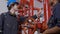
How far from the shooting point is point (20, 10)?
189cm

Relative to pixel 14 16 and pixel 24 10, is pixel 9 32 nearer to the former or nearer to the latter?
pixel 14 16

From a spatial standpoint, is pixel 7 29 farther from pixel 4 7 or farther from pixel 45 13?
pixel 4 7

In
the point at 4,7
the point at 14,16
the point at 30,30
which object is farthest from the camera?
the point at 4,7

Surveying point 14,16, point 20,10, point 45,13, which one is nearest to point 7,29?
point 14,16

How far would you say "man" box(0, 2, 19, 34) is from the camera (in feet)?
5.65

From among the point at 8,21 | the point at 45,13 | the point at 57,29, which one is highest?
the point at 57,29

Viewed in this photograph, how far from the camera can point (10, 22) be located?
175cm

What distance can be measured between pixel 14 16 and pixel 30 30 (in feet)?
0.75

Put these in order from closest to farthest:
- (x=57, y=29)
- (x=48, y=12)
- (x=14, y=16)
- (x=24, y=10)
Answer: (x=57, y=29) < (x=48, y=12) < (x=14, y=16) < (x=24, y=10)

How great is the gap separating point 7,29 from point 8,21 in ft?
0.25

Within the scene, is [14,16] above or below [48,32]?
below

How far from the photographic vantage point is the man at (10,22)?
1.72m

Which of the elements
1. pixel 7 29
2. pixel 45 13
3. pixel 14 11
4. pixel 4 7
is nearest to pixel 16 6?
pixel 14 11

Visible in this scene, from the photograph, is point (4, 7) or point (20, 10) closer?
point (20, 10)
